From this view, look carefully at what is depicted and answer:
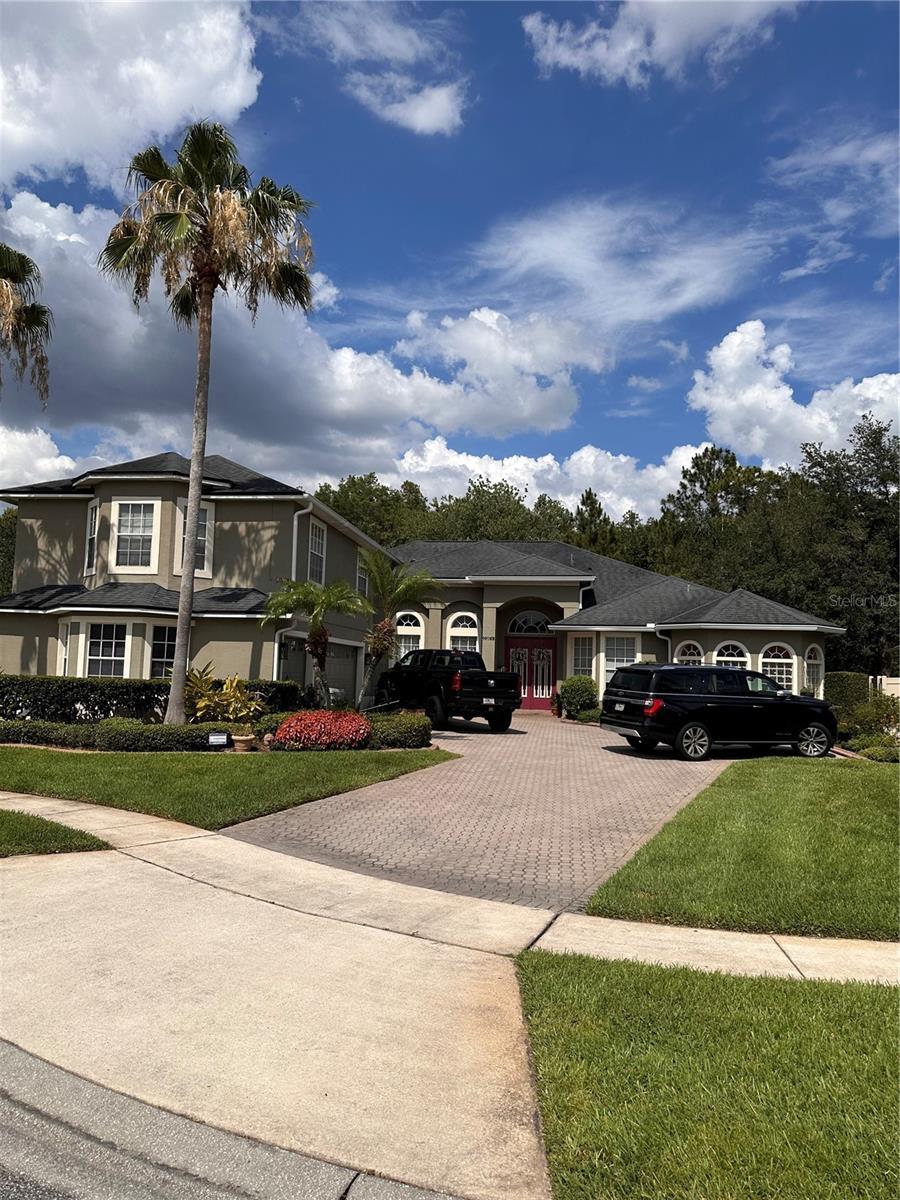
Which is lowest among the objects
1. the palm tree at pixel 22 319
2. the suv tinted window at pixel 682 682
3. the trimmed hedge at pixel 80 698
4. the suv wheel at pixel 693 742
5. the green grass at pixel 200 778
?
the green grass at pixel 200 778

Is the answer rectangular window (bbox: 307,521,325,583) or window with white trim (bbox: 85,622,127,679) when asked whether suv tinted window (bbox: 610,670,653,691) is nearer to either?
rectangular window (bbox: 307,521,325,583)

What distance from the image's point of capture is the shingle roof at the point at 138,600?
64.6ft

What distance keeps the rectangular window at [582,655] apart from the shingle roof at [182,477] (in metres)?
12.1

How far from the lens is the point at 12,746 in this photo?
15773 millimetres

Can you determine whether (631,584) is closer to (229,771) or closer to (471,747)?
(471,747)

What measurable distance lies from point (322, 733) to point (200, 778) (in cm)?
424

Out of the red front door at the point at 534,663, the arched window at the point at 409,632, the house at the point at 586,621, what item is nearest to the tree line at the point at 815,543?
the house at the point at 586,621

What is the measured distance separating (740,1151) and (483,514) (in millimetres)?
53517

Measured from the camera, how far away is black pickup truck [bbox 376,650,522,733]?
70.4ft

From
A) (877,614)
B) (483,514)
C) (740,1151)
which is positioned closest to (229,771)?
(740,1151)

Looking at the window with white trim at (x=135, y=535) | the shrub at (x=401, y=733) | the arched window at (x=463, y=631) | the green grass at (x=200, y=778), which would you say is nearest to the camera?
the green grass at (x=200, y=778)

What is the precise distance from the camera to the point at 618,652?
27953 mm

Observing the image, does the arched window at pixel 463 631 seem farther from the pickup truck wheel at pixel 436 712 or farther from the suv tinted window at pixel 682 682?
the suv tinted window at pixel 682 682

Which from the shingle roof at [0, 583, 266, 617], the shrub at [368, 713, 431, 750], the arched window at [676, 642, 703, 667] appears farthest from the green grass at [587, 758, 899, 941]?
the arched window at [676, 642, 703, 667]
